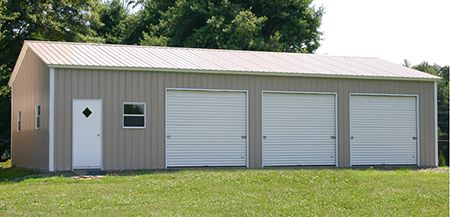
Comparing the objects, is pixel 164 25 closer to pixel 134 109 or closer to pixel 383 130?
pixel 383 130

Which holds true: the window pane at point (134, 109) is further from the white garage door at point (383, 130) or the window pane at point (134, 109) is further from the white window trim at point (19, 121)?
the white garage door at point (383, 130)

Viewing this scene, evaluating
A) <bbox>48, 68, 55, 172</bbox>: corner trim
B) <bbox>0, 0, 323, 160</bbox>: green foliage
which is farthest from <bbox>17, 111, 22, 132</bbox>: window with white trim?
<bbox>0, 0, 323, 160</bbox>: green foliage

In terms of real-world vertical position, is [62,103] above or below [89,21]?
Answer: below

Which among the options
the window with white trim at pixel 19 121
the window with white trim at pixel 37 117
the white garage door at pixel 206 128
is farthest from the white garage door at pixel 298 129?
the window with white trim at pixel 19 121

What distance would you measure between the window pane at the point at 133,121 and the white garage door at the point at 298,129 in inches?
156

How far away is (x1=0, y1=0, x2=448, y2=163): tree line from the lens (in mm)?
35188

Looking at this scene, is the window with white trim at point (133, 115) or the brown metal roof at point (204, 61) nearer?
the window with white trim at point (133, 115)

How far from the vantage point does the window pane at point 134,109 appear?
68.1 ft

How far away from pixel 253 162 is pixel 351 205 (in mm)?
8996

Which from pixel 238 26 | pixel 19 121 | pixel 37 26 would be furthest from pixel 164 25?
pixel 19 121

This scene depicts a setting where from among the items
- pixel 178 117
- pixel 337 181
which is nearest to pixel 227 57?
pixel 178 117

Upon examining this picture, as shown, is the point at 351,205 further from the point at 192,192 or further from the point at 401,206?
the point at 192,192

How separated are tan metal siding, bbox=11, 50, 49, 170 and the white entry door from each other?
2.61 ft

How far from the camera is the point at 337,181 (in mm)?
15938
